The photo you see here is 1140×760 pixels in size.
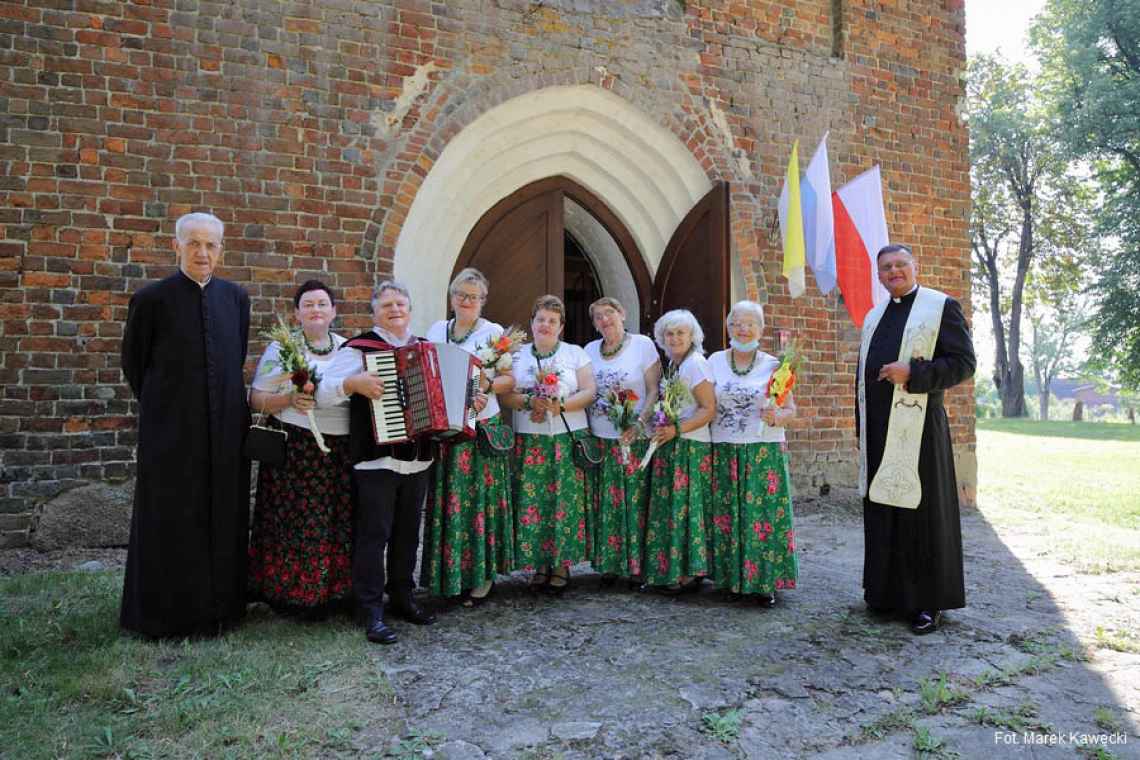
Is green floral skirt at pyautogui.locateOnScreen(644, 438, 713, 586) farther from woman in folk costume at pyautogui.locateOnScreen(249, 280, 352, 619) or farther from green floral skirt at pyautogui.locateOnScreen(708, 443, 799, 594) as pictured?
woman in folk costume at pyautogui.locateOnScreen(249, 280, 352, 619)

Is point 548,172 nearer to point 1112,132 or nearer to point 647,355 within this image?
point 647,355

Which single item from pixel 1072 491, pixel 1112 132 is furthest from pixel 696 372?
pixel 1112 132

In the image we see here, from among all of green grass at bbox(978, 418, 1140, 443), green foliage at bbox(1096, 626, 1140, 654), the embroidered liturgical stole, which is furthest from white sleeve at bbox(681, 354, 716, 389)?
green grass at bbox(978, 418, 1140, 443)

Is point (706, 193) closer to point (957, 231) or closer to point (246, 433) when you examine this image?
point (957, 231)

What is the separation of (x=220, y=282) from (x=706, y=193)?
4.54m

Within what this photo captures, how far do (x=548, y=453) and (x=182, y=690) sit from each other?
2081 mm

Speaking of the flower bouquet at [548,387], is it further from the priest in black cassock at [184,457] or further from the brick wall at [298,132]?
the brick wall at [298,132]

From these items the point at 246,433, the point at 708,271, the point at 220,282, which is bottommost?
the point at 246,433

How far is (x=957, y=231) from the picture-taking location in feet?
26.4

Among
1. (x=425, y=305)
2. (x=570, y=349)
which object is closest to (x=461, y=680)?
(x=570, y=349)

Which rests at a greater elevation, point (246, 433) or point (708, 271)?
point (708, 271)

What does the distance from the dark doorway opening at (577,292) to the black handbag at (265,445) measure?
5219mm

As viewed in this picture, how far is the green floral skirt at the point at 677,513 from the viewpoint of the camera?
4.34m

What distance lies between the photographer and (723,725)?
9.00 ft
